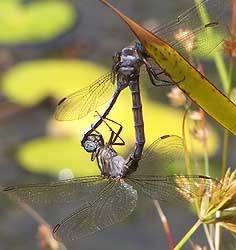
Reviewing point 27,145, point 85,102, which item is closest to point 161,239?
point 27,145

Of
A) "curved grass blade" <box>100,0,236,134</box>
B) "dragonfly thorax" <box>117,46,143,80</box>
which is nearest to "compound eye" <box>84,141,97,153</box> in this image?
"dragonfly thorax" <box>117,46,143,80</box>

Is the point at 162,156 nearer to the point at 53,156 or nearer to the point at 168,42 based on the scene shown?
the point at 168,42

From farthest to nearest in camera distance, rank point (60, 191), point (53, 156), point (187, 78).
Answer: point (53, 156) < point (60, 191) < point (187, 78)

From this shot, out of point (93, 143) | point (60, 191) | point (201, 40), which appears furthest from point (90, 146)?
point (201, 40)

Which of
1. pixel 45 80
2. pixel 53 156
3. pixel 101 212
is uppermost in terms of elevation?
pixel 45 80

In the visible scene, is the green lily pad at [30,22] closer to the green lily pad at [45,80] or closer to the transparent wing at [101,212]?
the green lily pad at [45,80]

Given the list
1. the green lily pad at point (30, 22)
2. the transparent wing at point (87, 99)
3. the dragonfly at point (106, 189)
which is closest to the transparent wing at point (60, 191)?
the dragonfly at point (106, 189)
